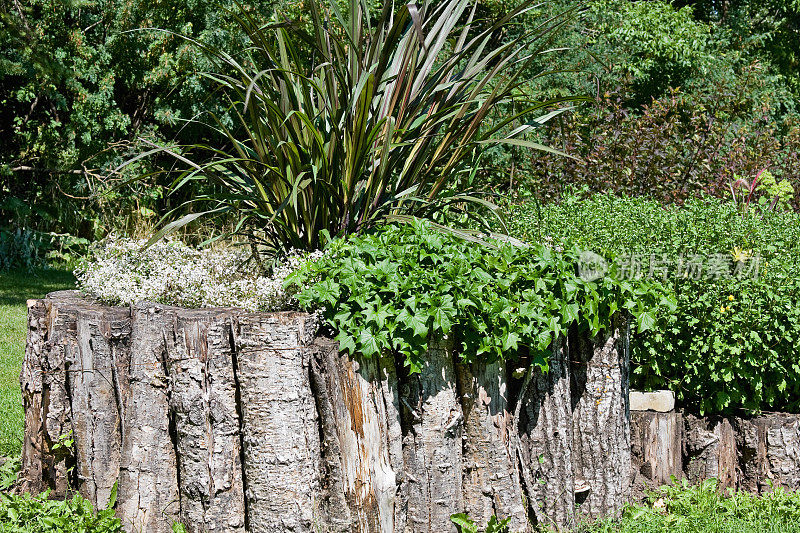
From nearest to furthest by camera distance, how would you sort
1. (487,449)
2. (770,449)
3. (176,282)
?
(487,449)
(176,282)
(770,449)

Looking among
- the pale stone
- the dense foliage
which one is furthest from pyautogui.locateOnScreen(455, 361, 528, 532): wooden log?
the pale stone

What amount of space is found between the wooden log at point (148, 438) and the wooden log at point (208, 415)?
63 millimetres

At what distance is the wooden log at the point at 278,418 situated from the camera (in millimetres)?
2973

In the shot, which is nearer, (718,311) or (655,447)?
(718,311)

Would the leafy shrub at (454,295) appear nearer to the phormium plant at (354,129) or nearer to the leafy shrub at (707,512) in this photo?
the phormium plant at (354,129)

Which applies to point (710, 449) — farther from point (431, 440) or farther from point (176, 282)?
point (176, 282)

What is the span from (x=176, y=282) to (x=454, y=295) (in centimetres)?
134

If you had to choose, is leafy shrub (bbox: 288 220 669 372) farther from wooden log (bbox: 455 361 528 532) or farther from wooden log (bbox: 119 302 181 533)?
wooden log (bbox: 119 302 181 533)

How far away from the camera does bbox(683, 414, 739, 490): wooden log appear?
381 cm

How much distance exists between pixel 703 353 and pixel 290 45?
8.38 feet

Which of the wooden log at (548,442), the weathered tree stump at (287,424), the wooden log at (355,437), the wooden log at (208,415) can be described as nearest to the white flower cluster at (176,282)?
the weathered tree stump at (287,424)

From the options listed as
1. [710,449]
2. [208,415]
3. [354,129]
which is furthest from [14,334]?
[710,449]

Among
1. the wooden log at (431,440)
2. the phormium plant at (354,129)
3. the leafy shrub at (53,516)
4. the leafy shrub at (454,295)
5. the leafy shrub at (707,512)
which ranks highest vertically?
the phormium plant at (354,129)

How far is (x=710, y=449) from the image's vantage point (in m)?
3.82
